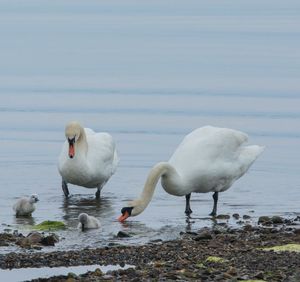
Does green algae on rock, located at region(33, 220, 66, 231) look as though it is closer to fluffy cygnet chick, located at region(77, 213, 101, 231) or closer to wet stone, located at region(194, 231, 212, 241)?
fluffy cygnet chick, located at region(77, 213, 101, 231)

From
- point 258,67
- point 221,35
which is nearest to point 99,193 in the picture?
point 258,67

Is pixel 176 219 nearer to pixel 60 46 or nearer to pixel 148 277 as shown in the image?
pixel 148 277

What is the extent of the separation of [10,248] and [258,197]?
5663 mm

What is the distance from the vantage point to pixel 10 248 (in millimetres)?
12789

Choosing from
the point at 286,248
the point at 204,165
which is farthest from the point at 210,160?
the point at 286,248

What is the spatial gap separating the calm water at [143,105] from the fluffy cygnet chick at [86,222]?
155mm

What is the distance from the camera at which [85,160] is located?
59.7 ft

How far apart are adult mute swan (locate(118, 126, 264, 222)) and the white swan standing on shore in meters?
1.18

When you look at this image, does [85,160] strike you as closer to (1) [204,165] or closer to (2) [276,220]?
(1) [204,165]

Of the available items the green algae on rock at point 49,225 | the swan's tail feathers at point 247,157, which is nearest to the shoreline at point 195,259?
the green algae on rock at point 49,225

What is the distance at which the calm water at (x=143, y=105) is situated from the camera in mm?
16953

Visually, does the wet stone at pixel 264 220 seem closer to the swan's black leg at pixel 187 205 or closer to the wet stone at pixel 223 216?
the wet stone at pixel 223 216

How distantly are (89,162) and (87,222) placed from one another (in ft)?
12.2

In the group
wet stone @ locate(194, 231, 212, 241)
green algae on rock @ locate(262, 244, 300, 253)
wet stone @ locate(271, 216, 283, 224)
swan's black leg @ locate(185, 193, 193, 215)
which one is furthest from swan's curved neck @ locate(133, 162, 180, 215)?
green algae on rock @ locate(262, 244, 300, 253)
